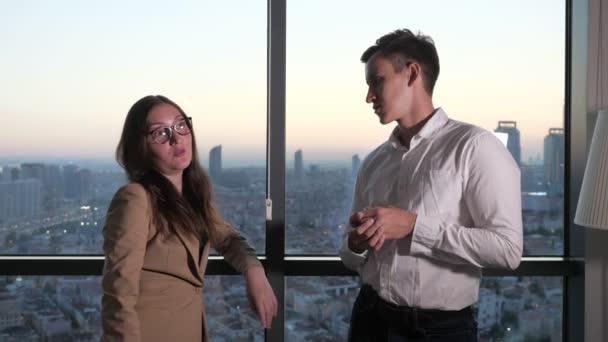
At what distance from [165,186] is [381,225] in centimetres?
69

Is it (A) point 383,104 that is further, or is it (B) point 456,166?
(A) point 383,104

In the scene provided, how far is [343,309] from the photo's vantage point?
248 centimetres

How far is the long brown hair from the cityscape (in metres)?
0.53

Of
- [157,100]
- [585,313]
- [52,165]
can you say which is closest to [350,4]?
[157,100]

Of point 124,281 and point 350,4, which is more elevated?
point 350,4

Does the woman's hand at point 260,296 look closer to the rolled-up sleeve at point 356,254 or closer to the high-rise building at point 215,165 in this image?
the rolled-up sleeve at point 356,254

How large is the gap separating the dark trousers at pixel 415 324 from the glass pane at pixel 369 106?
32.4 inches

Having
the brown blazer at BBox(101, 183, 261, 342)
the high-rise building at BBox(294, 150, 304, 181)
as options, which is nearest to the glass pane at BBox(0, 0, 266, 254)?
the high-rise building at BBox(294, 150, 304, 181)

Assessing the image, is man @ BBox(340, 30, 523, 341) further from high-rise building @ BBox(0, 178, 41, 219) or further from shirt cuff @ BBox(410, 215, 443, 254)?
high-rise building @ BBox(0, 178, 41, 219)

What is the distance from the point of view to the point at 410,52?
1.73 metres

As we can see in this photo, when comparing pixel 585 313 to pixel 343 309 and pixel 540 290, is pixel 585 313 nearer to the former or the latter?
pixel 540 290

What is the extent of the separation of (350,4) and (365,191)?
3.19 feet

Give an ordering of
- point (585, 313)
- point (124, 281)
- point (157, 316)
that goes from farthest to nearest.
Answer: point (585, 313)
point (157, 316)
point (124, 281)

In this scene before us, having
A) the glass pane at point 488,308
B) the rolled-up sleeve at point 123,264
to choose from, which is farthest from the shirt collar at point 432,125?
the glass pane at point 488,308
